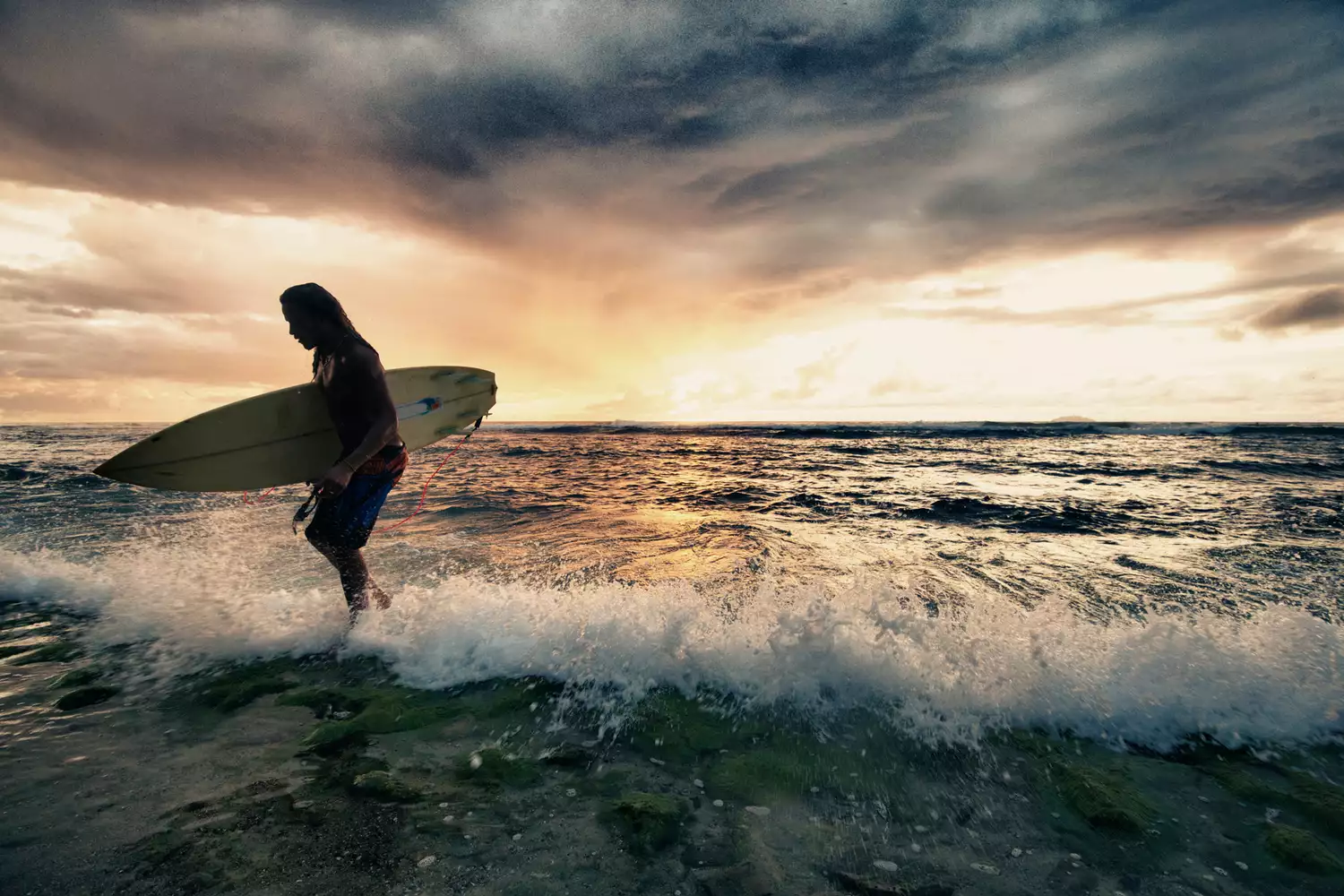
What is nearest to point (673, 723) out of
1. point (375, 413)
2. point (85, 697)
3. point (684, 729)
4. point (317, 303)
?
point (684, 729)

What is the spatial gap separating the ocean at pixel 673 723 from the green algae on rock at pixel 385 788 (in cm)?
1

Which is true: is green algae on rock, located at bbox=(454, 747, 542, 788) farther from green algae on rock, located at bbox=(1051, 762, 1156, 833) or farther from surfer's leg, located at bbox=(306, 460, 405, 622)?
green algae on rock, located at bbox=(1051, 762, 1156, 833)

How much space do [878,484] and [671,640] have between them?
475 inches

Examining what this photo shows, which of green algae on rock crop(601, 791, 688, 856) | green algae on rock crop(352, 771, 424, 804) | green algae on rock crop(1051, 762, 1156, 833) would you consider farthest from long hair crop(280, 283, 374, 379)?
green algae on rock crop(1051, 762, 1156, 833)

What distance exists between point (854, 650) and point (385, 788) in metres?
2.83

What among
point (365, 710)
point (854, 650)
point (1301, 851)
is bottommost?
point (1301, 851)

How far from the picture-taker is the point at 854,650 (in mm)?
3930

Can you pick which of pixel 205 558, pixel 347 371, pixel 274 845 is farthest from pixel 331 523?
pixel 205 558

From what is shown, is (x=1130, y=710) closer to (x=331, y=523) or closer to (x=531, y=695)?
(x=531, y=695)

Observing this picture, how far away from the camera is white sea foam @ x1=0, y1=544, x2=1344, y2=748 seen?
354 cm

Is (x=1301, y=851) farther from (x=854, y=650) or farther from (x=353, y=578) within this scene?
(x=353, y=578)

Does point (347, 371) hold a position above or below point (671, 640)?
above

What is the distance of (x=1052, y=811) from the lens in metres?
2.70

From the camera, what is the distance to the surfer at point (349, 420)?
439cm
